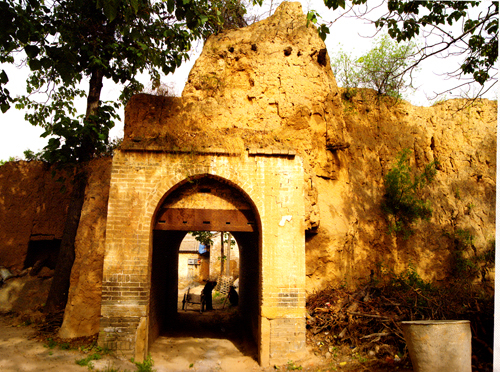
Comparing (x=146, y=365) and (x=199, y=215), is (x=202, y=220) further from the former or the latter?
(x=146, y=365)

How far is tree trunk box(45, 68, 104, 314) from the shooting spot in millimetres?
8547

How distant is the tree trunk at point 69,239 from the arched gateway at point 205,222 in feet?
7.55

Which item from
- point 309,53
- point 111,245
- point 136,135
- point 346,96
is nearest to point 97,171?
point 136,135

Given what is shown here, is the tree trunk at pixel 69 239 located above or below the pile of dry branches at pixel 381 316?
above

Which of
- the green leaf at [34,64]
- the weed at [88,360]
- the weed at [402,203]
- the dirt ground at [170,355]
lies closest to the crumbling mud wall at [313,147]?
the weed at [402,203]

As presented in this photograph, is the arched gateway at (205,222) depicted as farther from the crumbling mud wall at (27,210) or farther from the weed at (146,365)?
the crumbling mud wall at (27,210)

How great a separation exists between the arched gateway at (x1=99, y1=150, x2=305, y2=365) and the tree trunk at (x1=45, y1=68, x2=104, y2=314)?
90.6 inches

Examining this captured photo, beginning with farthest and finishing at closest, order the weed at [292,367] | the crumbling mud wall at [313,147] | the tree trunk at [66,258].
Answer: the tree trunk at [66,258] < the crumbling mud wall at [313,147] < the weed at [292,367]

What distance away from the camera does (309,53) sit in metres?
9.05

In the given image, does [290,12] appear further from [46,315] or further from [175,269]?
[46,315]

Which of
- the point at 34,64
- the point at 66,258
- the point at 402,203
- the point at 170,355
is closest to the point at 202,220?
the point at 170,355

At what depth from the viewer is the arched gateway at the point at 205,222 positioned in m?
6.75

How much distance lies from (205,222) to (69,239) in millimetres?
3709

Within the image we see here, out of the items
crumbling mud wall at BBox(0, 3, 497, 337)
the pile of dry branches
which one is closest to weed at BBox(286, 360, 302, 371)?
the pile of dry branches
